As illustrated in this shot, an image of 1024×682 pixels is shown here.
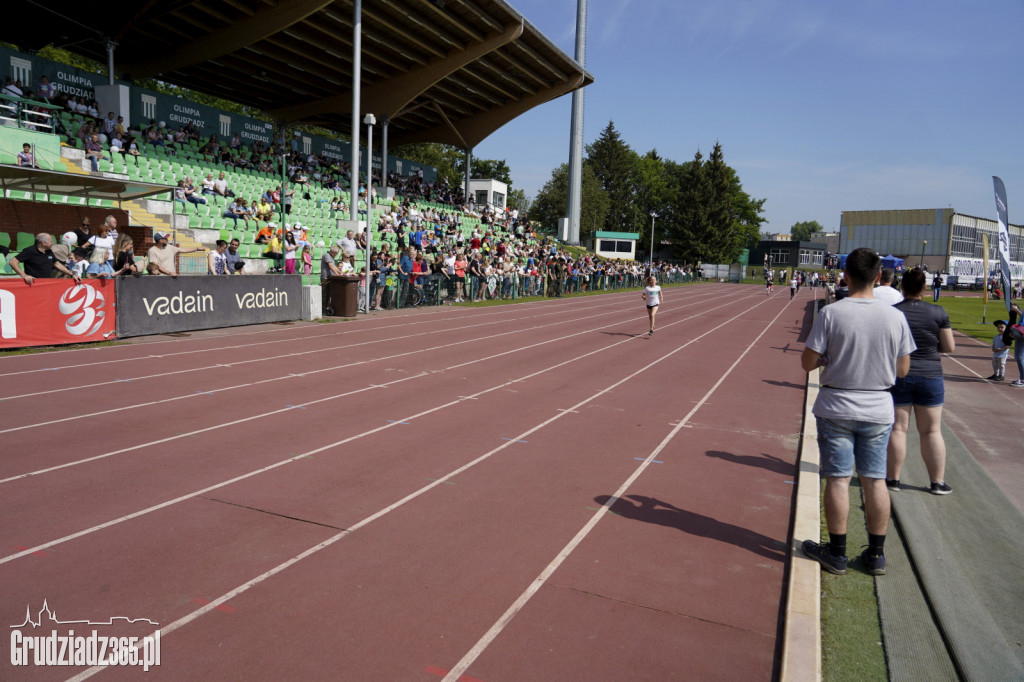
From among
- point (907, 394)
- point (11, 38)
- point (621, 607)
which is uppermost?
point (11, 38)

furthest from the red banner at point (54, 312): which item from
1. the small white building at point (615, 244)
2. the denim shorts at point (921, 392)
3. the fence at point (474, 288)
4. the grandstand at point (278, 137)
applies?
the small white building at point (615, 244)

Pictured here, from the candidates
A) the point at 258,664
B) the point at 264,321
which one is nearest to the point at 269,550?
the point at 258,664

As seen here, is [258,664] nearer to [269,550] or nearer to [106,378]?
[269,550]

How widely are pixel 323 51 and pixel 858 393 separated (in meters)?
36.3

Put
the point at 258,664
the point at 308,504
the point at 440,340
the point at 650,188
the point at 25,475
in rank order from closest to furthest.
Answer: the point at 258,664
the point at 308,504
the point at 25,475
the point at 440,340
the point at 650,188

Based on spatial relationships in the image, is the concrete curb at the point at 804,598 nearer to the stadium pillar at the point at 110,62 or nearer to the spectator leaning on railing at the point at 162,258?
the spectator leaning on railing at the point at 162,258

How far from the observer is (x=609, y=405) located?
953cm

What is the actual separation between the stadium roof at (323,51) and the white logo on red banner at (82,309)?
18306mm

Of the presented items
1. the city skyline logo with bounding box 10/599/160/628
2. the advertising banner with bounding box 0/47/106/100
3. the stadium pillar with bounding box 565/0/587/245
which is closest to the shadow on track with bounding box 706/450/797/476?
the city skyline logo with bounding box 10/599/160/628

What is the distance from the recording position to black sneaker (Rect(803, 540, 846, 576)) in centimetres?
446

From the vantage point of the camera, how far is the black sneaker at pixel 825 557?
4.46 metres

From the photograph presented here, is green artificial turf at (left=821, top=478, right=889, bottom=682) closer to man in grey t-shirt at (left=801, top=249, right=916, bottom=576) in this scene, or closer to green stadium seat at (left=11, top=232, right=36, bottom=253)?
man in grey t-shirt at (left=801, top=249, right=916, bottom=576)

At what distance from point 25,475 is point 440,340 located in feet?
33.8

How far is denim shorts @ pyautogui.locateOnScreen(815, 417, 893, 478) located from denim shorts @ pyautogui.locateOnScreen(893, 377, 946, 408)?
5.95 ft
